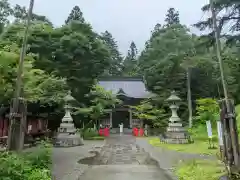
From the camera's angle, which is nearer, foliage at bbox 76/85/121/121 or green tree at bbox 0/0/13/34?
green tree at bbox 0/0/13/34

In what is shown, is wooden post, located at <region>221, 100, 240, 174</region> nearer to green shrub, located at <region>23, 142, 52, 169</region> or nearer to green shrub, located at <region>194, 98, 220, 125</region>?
green shrub, located at <region>23, 142, 52, 169</region>

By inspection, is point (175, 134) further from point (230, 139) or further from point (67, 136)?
point (230, 139)

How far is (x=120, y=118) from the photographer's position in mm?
38906

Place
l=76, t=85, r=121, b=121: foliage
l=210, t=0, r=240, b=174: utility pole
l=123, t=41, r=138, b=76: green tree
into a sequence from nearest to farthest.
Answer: l=210, t=0, r=240, b=174: utility pole < l=76, t=85, r=121, b=121: foliage < l=123, t=41, r=138, b=76: green tree

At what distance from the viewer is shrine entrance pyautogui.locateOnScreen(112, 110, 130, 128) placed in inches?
1526

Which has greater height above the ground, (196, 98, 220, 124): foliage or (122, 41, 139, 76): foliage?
(122, 41, 139, 76): foliage

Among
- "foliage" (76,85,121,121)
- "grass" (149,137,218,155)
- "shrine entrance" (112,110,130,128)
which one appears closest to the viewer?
"grass" (149,137,218,155)

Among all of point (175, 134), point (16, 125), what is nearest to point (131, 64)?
point (175, 134)

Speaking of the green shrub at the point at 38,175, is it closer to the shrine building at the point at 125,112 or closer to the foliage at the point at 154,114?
Result: the foliage at the point at 154,114

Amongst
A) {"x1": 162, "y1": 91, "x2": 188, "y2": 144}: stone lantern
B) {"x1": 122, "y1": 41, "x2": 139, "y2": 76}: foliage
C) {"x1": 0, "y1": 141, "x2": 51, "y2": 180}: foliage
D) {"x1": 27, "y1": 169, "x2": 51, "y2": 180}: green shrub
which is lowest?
{"x1": 27, "y1": 169, "x2": 51, "y2": 180}: green shrub

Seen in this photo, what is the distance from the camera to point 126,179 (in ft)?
27.8

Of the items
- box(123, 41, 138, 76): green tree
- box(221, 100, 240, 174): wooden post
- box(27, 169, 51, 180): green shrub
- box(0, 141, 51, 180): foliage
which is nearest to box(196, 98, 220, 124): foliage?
box(221, 100, 240, 174): wooden post

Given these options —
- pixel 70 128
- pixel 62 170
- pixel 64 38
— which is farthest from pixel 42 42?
pixel 62 170

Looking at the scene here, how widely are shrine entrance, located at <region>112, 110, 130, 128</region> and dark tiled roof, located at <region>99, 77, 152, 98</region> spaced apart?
8.57 ft
